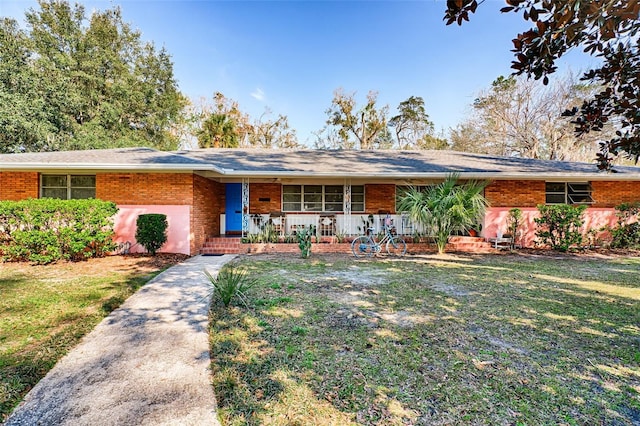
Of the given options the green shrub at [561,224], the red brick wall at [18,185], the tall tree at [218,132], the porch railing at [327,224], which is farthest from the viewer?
the tall tree at [218,132]

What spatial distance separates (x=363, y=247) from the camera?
919cm

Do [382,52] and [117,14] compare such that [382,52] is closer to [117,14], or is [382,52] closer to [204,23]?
[204,23]

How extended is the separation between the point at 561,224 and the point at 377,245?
20.3 feet

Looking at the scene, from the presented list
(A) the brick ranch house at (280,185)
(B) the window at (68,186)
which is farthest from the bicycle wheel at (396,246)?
(B) the window at (68,186)

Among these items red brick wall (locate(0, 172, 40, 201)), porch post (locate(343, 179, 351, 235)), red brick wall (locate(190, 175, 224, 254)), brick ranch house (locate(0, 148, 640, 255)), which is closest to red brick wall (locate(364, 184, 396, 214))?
brick ranch house (locate(0, 148, 640, 255))

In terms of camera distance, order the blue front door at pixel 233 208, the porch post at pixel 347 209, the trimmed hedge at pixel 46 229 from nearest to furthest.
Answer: the trimmed hedge at pixel 46 229, the porch post at pixel 347 209, the blue front door at pixel 233 208

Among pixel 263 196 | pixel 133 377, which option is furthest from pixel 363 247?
pixel 133 377

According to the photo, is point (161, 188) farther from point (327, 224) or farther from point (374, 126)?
point (374, 126)

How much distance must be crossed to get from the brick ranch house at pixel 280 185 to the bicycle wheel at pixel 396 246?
1.13 meters

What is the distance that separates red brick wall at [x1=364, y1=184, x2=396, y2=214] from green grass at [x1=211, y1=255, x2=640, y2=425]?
21.6 feet

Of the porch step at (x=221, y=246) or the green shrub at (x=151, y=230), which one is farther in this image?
the porch step at (x=221, y=246)

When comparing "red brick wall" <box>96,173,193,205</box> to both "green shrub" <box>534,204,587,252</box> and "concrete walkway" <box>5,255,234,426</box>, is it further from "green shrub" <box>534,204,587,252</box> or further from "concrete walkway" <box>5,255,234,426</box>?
"green shrub" <box>534,204,587,252</box>

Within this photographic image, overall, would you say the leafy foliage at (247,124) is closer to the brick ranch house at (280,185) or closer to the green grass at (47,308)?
the brick ranch house at (280,185)

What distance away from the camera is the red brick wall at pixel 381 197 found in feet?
40.3
